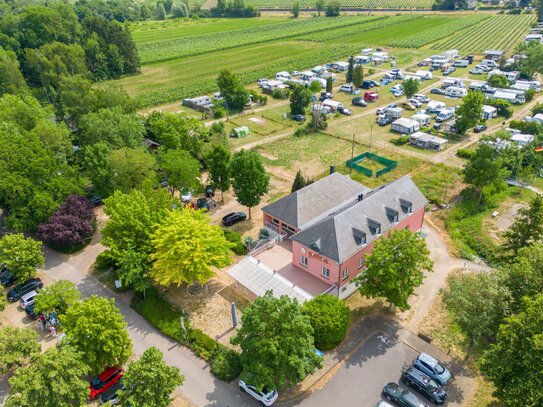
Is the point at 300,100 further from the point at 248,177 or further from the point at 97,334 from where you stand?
the point at 97,334

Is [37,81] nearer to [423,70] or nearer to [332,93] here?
[332,93]

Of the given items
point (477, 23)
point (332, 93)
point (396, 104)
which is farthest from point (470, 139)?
point (477, 23)

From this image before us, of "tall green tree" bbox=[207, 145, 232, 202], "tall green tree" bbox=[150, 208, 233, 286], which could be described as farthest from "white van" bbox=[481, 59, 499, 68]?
"tall green tree" bbox=[150, 208, 233, 286]

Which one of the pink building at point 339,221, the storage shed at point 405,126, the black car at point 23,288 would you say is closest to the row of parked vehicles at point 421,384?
the pink building at point 339,221

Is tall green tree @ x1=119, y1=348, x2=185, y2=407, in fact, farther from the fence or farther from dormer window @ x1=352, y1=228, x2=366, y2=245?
the fence

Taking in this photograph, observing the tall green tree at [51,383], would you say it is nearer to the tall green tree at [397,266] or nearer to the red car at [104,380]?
the red car at [104,380]

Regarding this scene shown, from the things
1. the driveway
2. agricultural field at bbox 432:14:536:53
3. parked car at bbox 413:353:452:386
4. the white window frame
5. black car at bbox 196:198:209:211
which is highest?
agricultural field at bbox 432:14:536:53
